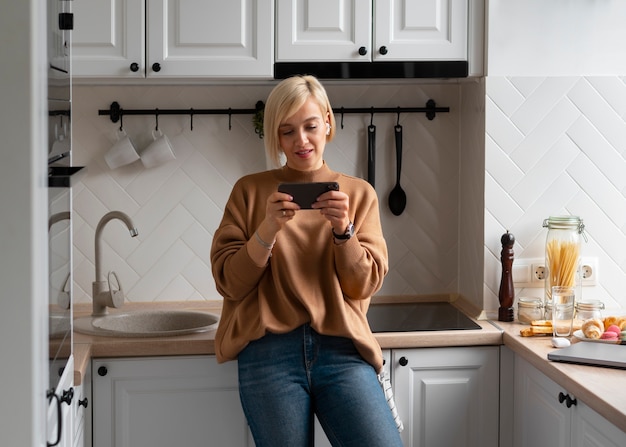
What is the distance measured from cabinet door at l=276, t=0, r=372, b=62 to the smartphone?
2.27 feet

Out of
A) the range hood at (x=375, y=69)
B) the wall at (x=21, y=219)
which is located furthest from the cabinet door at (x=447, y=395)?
the wall at (x=21, y=219)

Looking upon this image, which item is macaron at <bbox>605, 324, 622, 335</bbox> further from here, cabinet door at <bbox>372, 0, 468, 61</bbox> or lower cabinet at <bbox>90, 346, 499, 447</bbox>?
cabinet door at <bbox>372, 0, 468, 61</bbox>

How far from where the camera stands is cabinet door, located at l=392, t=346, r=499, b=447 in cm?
275

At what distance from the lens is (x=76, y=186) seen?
10.1 feet

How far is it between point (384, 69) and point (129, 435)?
1.37 metres

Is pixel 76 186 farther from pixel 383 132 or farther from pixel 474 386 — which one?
pixel 474 386

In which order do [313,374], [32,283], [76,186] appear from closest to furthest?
[32,283], [313,374], [76,186]

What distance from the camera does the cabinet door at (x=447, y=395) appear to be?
9.03ft

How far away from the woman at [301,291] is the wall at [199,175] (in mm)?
693

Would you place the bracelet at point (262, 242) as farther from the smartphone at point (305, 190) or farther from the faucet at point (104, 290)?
the faucet at point (104, 290)

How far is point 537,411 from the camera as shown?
2586 millimetres

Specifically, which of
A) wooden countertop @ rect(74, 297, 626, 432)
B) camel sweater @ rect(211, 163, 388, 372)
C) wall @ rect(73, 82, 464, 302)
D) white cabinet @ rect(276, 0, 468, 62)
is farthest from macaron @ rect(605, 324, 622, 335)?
white cabinet @ rect(276, 0, 468, 62)

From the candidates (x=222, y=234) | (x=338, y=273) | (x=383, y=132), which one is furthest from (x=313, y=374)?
(x=383, y=132)

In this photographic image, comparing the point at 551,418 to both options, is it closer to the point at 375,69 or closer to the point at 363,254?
the point at 363,254
